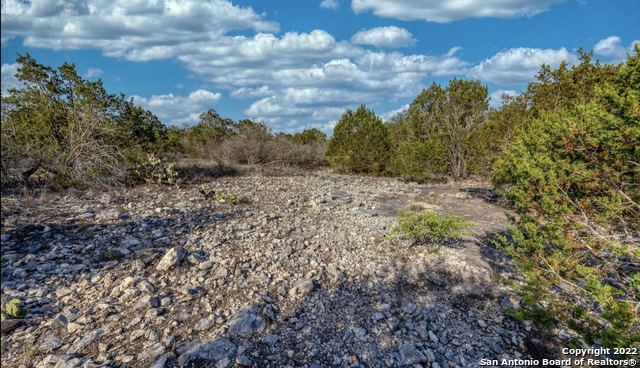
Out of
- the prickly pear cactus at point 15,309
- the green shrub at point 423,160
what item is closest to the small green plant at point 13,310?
the prickly pear cactus at point 15,309

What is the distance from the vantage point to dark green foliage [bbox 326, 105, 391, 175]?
52.5 ft

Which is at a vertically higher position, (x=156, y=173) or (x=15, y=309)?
(x=156, y=173)

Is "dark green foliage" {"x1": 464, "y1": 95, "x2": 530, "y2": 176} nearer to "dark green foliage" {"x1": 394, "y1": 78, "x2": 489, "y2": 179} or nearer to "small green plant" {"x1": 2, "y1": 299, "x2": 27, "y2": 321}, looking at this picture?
"dark green foliage" {"x1": 394, "y1": 78, "x2": 489, "y2": 179}

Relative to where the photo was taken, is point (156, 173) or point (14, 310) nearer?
point (14, 310)

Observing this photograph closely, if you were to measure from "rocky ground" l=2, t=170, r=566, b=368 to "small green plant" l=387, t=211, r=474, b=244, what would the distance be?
0.70 feet

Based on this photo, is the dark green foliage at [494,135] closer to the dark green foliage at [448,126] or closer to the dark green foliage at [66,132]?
the dark green foliage at [448,126]

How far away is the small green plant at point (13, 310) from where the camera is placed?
3334 mm

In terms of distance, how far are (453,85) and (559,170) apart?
12346 millimetres

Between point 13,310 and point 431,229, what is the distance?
19.3 ft

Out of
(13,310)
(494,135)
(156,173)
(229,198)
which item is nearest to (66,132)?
(156,173)

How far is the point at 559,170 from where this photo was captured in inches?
173

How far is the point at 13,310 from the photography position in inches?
132

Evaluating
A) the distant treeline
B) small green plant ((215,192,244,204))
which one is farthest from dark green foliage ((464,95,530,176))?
small green plant ((215,192,244,204))

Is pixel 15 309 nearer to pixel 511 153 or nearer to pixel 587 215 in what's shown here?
pixel 587 215
